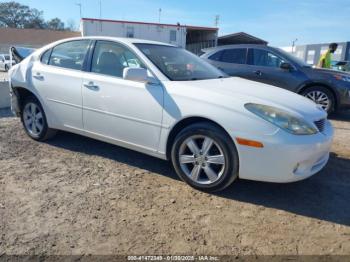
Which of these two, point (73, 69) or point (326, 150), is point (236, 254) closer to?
point (326, 150)

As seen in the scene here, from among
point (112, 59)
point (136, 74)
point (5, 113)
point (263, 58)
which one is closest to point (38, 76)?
point (112, 59)

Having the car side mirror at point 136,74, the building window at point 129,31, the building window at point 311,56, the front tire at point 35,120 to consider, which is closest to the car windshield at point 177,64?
the car side mirror at point 136,74

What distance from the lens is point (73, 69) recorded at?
4617mm

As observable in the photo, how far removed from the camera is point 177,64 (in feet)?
14.4

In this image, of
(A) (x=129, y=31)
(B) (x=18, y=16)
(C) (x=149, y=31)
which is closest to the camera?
(A) (x=129, y=31)

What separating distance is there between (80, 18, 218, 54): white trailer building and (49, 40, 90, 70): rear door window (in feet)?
79.9

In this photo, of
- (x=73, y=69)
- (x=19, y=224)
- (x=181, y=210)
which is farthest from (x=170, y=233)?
(x=73, y=69)

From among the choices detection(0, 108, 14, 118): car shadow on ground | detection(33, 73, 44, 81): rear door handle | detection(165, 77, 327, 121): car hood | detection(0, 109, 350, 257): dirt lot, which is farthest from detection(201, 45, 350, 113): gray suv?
detection(0, 108, 14, 118): car shadow on ground

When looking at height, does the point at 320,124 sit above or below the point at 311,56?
above

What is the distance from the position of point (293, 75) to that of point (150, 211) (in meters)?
5.76

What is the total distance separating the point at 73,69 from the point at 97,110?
29.6 inches

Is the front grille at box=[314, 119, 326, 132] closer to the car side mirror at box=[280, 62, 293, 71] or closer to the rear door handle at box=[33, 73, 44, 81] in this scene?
the rear door handle at box=[33, 73, 44, 81]

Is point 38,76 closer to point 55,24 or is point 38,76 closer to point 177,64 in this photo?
point 177,64

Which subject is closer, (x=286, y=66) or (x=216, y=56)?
(x=286, y=66)
